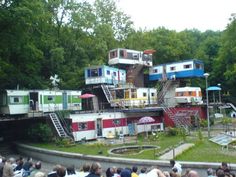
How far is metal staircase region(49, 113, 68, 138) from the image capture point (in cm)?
3484

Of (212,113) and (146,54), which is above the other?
(146,54)

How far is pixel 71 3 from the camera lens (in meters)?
52.1

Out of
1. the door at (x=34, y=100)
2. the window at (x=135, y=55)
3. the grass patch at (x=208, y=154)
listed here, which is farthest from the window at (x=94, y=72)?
the grass patch at (x=208, y=154)

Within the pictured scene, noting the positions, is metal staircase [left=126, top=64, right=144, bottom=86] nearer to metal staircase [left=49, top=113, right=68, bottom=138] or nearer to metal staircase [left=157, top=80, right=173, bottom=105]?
metal staircase [left=157, top=80, right=173, bottom=105]

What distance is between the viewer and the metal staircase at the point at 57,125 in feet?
114

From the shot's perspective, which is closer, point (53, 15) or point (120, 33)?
point (53, 15)

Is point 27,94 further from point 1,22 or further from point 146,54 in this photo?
point 146,54

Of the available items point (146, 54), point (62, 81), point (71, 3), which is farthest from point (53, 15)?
point (146, 54)

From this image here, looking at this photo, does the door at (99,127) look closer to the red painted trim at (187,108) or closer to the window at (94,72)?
the red painted trim at (187,108)

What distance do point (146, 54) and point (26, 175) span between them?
153ft

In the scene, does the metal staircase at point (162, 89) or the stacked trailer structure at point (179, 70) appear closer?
the metal staircase at point (162, 89)

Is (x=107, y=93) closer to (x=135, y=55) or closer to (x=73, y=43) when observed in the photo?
(x=73, y=43)

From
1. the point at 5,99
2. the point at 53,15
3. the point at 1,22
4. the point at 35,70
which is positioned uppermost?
the point at 53,15

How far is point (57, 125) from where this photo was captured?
35.5 meters
